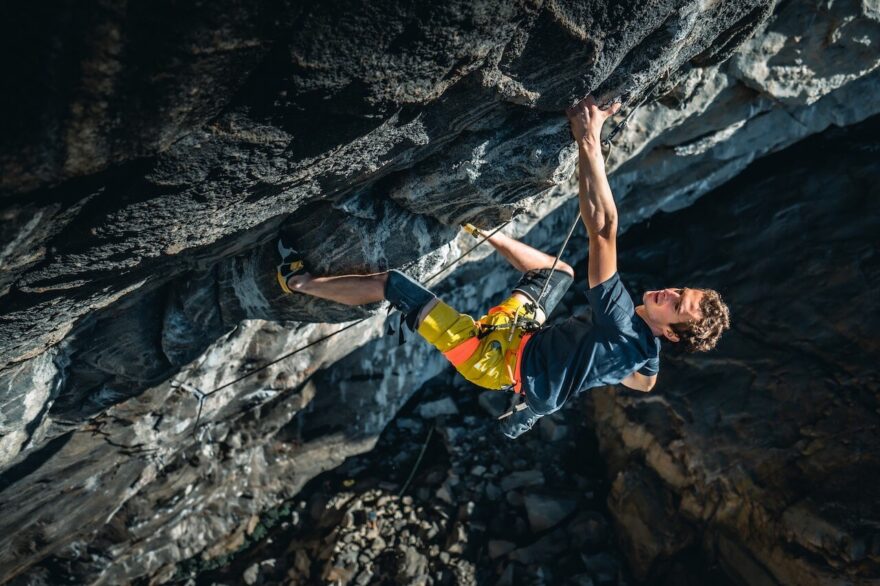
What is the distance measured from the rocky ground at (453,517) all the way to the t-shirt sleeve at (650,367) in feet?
7.77

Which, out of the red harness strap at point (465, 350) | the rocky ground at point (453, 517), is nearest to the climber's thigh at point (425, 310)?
the red harness strap at point (465, 350)

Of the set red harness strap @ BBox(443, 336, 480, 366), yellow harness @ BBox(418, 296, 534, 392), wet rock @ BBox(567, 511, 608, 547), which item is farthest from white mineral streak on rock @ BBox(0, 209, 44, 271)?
wet rock @ BBox(567, 511, 608, 547)

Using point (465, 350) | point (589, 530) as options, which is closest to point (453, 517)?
point (589, 530)

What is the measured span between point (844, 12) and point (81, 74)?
5878 mm

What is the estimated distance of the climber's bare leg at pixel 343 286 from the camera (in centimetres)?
377

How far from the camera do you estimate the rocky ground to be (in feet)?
17.7

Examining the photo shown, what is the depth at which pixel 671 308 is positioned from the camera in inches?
132

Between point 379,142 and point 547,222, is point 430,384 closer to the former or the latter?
point 547,222

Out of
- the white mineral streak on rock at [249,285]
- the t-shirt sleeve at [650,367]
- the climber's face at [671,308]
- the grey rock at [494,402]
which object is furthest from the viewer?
the grey rock at [494,402]

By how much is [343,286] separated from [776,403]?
3929 millimetres

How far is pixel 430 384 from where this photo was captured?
7.15m

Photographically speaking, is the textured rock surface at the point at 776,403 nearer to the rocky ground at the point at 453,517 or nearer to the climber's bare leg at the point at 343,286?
the rocky ground at the point at 453,517

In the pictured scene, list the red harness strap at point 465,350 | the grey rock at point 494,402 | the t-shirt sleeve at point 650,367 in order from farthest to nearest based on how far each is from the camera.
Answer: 1. the grey rock at point 494,402
2. the red harness strap at point 465,350
3. the t-shirt sleeve at point 650,367

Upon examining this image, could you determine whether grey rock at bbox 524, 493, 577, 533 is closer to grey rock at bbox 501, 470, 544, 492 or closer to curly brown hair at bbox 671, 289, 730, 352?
grey rock at bbox 501, 470, 544, 492
